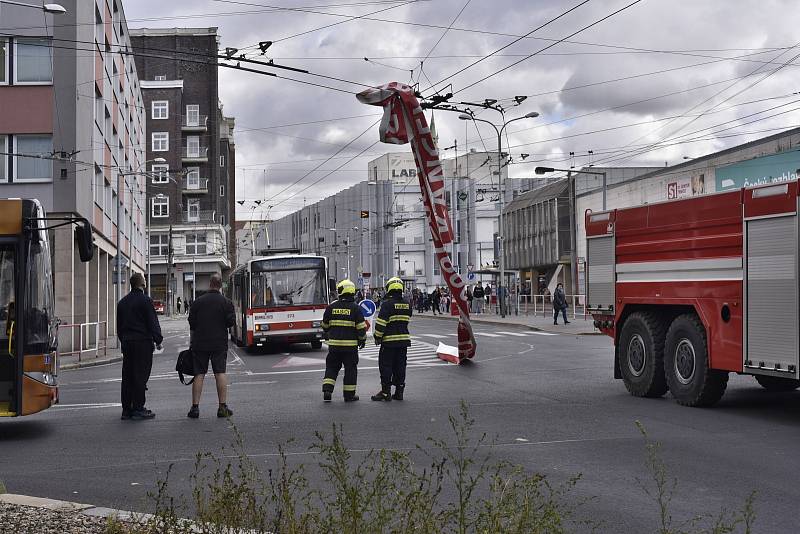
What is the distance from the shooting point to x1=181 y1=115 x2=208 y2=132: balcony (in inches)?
3423

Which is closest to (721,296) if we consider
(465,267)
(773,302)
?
(773,302)

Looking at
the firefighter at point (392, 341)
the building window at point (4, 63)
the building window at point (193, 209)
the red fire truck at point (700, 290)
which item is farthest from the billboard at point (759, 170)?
the building window at point (193, 209)

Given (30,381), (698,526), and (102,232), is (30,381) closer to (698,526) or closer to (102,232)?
(698,526)

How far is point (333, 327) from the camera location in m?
14.1

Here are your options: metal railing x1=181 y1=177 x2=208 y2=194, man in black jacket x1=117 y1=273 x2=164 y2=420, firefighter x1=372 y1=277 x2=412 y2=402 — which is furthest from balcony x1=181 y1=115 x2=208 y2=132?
man in black jacket x1=117 y1=273 x2=164 y2=420

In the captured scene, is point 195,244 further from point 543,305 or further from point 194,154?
point 543,305

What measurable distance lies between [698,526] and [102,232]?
3361cm

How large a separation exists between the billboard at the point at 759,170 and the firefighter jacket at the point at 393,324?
27.3 m

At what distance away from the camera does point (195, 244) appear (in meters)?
87.5

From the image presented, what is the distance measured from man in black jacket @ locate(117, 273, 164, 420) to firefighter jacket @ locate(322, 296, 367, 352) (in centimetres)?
256

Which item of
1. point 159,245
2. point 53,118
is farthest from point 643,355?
point 159,245

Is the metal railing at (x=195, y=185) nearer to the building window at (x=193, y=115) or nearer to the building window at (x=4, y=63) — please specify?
the building window at (x=193, y=115)

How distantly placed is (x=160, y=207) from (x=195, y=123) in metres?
8.83

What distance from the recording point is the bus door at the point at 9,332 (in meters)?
11.2
